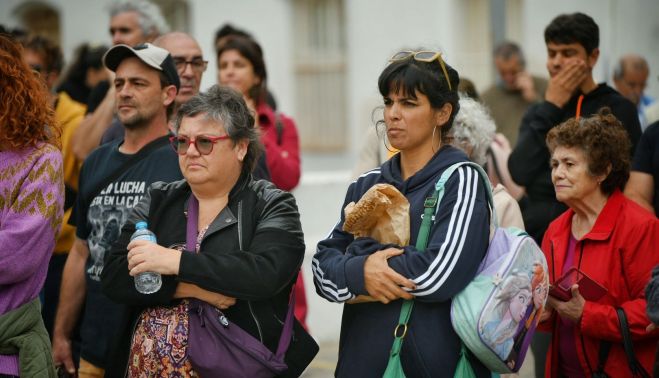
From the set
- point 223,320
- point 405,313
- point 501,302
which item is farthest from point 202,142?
point 501,302

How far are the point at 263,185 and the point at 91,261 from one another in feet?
4.02

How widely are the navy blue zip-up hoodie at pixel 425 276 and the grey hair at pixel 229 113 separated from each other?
26.1 inches

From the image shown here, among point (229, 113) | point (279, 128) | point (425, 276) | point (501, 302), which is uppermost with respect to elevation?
point (229, 113)

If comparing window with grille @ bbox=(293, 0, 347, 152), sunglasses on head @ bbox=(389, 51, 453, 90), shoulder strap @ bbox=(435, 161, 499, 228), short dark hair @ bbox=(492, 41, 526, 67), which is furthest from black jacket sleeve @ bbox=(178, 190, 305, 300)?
window with grille @ bbox=(293, 0, 347, 152)

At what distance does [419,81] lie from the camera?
4266 millimetres

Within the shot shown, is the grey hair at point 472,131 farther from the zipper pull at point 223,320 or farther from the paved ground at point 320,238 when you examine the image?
the paved ground at point 320,238

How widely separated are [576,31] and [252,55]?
2.24 m

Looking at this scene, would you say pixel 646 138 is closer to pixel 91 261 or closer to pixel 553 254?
pixel 553 254

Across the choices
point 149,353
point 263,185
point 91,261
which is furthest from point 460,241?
point 91,261

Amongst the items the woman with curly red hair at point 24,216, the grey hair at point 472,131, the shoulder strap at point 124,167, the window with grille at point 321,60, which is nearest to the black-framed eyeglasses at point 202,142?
the woman with curly red hair at point 24,216

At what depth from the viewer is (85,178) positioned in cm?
535

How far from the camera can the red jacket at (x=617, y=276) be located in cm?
466

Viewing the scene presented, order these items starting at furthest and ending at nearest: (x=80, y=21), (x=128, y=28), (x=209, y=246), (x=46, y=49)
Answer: (x=80, y=21), (x=46, y=49), (x=128, y=28), (x=209, y=246)

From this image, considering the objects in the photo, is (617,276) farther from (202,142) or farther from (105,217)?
(105,217)
